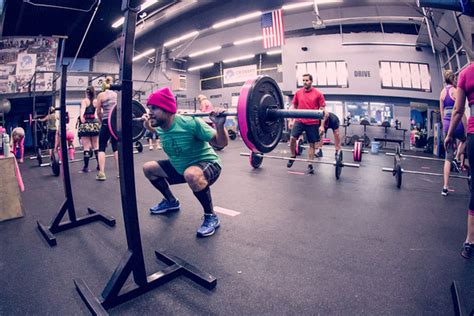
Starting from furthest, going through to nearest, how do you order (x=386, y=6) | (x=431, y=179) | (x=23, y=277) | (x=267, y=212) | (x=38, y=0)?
(x=386, y=6) < (x=38, y=0) < (x=431, y=179) < (x=267, y=212) < (x=23, y=277)

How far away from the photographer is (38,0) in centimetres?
520

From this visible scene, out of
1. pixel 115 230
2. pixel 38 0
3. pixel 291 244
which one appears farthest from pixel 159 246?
pixel 38 0

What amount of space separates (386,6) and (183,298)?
884cm

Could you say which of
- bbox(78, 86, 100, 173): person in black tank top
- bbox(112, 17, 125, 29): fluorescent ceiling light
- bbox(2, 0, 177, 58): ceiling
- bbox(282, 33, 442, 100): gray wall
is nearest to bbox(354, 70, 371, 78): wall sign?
bbox(282, 33, 442, 100): gray wall

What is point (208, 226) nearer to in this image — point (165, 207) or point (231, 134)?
point (165, 207)

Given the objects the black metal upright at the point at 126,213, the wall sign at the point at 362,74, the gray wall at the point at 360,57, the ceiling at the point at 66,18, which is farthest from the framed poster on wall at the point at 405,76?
the black metal upright at the point at 126,213

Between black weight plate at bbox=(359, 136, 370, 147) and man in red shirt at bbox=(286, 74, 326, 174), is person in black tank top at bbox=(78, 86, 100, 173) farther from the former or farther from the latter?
black weight plate at bbox=(359, 136, 370, 147)

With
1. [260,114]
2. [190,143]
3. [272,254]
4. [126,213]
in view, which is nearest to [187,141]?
[190,143]

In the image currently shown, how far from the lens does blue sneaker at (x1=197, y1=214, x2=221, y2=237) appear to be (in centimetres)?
161

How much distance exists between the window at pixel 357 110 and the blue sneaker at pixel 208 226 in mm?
7907

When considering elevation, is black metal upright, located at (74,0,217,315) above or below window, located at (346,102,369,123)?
below

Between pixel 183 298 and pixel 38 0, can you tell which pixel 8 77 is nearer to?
pixel 38 0

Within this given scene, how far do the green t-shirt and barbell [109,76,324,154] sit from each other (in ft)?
0.68

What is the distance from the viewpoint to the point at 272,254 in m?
1.39
